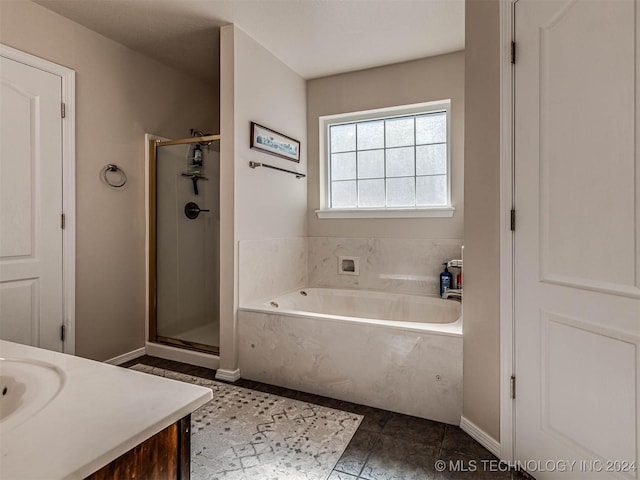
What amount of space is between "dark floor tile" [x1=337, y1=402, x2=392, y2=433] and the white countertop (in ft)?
4.54

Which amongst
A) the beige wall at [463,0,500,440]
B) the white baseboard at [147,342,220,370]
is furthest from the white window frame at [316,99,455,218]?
the white baseboard at [147,342,220,370]

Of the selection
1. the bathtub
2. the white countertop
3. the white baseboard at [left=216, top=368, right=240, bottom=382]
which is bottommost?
the white baseboard at [left=216, top=368, right=240, bottom=382]

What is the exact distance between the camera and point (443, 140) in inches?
120

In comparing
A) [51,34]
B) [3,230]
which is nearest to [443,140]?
[51,34]

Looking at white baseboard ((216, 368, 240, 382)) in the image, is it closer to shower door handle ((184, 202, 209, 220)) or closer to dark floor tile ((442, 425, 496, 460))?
shower door handle ((184, 202, 209, 220))

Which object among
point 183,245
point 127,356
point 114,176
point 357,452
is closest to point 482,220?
point 357,452

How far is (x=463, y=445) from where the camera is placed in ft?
5.73

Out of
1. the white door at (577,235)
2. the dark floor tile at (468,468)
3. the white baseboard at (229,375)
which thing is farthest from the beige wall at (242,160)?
the white door at (577,235)

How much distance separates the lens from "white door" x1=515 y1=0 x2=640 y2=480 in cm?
115

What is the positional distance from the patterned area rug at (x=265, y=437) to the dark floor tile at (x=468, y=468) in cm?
46

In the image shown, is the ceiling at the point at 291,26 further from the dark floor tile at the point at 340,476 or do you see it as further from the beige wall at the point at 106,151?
the dark floor tile at the point at 340,476

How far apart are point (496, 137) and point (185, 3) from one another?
2063 mm

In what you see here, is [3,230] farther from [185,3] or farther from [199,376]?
[185,3]

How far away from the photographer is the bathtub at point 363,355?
6.40 feet
